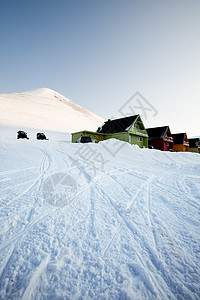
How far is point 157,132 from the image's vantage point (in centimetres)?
2883

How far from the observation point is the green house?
22.5 metres

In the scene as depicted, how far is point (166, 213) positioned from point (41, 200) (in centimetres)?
281

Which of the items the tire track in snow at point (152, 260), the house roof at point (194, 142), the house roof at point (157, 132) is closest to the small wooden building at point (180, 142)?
the house roof at point (194, 142)

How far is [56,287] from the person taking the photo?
4.15 ft

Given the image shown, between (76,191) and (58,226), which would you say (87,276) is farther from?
(76,191)

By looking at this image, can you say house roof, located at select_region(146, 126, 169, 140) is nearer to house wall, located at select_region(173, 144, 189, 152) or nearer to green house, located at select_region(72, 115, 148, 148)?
green house, located at select_region(72, 115, 148, 148)

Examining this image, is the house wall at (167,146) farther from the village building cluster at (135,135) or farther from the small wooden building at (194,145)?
the small wooden building at (194,145)

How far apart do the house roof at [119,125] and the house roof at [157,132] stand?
26.2 ft

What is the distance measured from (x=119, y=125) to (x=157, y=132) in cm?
1015

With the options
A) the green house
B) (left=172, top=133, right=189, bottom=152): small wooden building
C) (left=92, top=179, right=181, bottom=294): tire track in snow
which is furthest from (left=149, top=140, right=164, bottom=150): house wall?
(left=92, top=179, right=181, bottom=294): tire track in snow

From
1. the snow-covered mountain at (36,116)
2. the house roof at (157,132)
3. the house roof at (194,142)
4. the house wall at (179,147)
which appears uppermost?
the snow-covered mountain at (36,116)

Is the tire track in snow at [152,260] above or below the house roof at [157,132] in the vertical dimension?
below

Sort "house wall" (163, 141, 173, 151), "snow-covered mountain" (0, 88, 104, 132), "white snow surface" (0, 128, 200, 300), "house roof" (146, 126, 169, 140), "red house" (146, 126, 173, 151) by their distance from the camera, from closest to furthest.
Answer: "white snow surface" (0, 128, 200, 300), "red house" (146, 126, 173, 151), "house wall" (163, 141, 173, 151), "house roof" (146, 126, 169, 140), "snow-covered mountain" (0, 88, 104, 132)

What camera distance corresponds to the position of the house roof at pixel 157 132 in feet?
90.0
